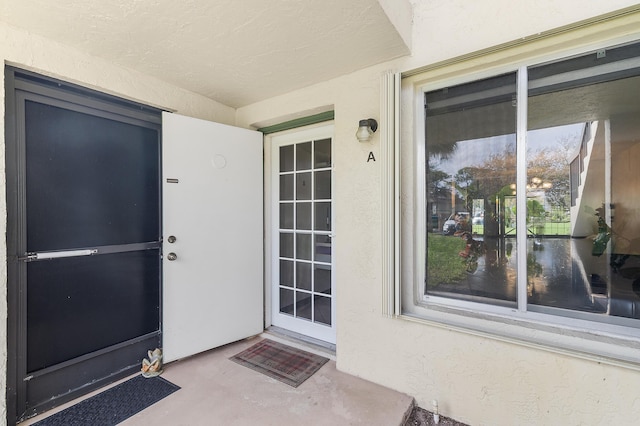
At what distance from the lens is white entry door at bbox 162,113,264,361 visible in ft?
7.68

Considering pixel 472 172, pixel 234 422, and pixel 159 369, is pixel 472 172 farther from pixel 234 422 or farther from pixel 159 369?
pixel 159 369

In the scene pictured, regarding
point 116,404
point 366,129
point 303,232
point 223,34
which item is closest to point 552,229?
point 366,129

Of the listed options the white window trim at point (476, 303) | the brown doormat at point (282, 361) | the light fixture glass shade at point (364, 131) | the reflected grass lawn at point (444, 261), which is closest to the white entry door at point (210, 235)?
the brown doormat at point (282, 361)

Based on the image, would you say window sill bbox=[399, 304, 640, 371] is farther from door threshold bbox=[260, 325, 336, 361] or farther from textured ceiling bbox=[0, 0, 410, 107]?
textured ceiling bbox=[0, 0, 410, 107]

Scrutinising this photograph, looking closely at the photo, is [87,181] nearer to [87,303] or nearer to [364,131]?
[87,303]

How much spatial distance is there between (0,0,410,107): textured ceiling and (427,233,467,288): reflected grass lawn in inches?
55.6

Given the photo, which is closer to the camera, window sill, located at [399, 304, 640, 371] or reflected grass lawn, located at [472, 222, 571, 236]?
window sill, located at [399, 304, 640, 371]

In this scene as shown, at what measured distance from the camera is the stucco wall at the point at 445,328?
4.79 feet

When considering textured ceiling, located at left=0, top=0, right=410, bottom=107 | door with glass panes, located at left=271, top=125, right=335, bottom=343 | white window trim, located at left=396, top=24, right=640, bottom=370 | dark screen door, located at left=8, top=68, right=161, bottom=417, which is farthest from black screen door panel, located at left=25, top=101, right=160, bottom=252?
white window trim, located at left=396, top=24, right=640, bottom=370

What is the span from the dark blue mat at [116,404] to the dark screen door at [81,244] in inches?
5.4

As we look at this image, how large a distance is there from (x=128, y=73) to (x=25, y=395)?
238 centimetres

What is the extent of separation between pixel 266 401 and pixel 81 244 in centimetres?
179

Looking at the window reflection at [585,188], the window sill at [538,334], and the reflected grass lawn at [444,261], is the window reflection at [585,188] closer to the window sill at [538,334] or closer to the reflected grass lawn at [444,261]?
the window sill at [538,334]

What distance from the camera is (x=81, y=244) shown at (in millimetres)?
1999
